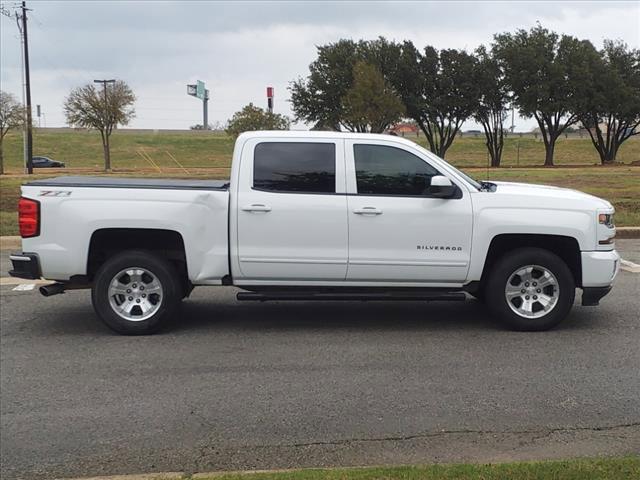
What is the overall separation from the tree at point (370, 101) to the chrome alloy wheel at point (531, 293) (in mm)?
36025

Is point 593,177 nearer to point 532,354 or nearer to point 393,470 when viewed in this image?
point 532,354

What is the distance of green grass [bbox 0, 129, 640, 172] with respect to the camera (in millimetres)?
53969

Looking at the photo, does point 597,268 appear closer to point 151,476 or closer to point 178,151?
point 151,476

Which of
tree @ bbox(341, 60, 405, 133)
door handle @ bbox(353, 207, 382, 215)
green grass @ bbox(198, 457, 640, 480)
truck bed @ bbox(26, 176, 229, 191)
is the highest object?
tree @ bbox(341, 60, 405, 133)

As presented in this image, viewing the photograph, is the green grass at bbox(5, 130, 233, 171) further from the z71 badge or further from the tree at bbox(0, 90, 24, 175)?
the z71 badge

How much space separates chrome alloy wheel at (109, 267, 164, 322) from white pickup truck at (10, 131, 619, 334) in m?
0.01

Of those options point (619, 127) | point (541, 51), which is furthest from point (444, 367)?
point (619, 127)

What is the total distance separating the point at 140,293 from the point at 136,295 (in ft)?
0.14

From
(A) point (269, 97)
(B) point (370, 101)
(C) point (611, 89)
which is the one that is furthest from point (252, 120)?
(C) point (611, 89)

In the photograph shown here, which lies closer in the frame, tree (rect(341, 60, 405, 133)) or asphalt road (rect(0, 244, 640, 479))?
asphalt road (rect(0, 244, 640, 479))

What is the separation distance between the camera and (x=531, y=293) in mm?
6398

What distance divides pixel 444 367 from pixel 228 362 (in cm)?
178

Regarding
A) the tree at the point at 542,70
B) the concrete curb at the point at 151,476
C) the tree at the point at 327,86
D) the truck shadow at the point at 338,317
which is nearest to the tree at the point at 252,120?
the tree at the point at 327,86

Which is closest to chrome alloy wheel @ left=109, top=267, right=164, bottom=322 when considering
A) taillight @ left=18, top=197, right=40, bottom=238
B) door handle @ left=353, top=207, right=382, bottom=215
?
taillight @ left=18, top=197, right=40, bottom=238
